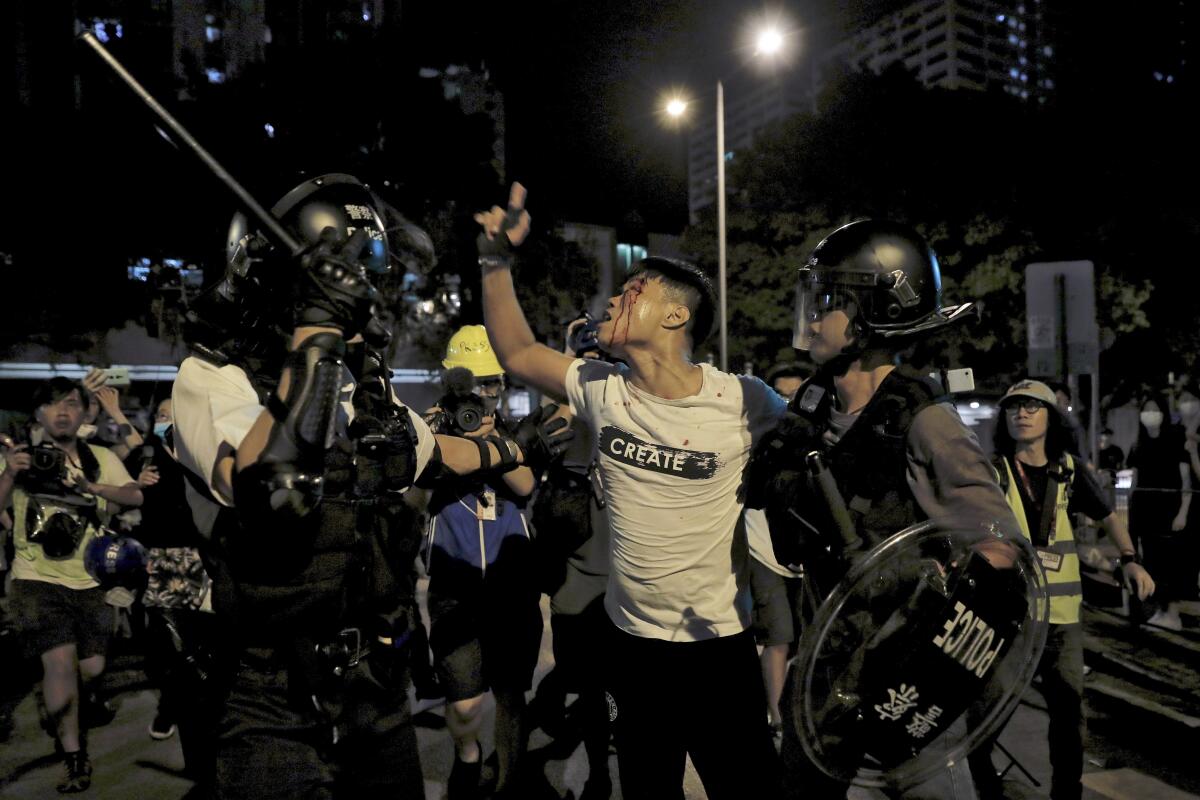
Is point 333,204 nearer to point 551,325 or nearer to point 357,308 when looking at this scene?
point 357,308

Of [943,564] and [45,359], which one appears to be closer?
[943,564]

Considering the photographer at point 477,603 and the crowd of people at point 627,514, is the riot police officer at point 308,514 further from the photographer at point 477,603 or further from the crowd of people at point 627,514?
the photographer at point 477,603

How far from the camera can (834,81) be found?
25.2m

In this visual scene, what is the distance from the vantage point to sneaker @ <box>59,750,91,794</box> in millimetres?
4766

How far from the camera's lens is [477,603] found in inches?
169

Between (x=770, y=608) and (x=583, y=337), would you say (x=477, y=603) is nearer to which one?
(x=583, y=337)

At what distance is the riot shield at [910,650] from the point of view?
2.39 m

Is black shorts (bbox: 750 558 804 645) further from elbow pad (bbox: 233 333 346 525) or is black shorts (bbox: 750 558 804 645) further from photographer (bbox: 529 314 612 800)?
elbow pad (bbox: 233 333 346 525)

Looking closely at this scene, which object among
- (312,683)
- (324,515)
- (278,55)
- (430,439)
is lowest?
(312,683)

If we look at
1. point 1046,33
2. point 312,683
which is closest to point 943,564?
point 312,683

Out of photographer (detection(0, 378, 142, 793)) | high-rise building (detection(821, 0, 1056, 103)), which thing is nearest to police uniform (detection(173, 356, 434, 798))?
photographer (detection(0, 378, 142, 793))

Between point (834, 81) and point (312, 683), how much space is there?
26.5 metres

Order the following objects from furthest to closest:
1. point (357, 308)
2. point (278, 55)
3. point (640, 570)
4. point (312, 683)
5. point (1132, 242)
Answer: point (1132, 242) → point (278, 55) → point (640, 570) → point (312, 683) → point (357, 308)

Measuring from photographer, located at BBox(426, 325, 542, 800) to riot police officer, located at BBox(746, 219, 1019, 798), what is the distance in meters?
1.68
